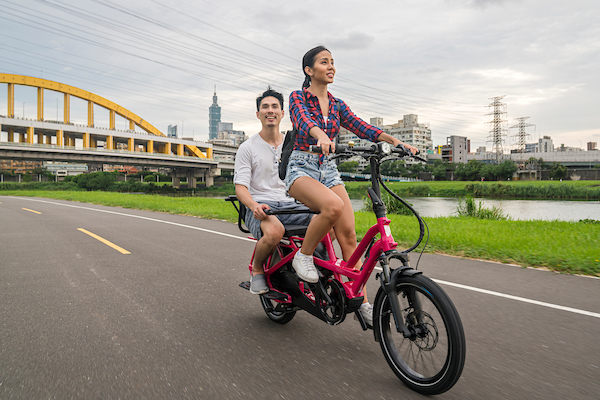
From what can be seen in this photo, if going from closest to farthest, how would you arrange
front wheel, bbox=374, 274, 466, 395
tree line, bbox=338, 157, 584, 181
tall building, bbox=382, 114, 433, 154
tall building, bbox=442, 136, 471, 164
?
1. front wheel, bbox=374, 274, 466, 395
2. tree line, bbox=338, 157, 584, 181
3. tall building, bbox=442, 136, 471, 164
4. tall building, bbox=382, 114, 433, 154

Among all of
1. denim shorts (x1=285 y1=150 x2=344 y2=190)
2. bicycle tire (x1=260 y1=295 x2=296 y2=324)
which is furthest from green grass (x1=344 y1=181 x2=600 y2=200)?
denim shorts (x1=285 y1=150 x2=344 y2=190)

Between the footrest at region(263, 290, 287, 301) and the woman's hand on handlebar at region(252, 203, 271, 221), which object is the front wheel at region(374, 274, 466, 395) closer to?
the footrest at region(263, 290, 287, 301)

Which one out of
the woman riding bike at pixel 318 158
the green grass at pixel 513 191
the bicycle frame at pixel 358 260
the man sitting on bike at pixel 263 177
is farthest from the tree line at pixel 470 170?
the bicycle frame at pixel 358 260

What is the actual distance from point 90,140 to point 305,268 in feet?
247

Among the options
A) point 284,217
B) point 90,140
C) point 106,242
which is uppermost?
point 90,140

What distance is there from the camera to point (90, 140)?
68.2 m

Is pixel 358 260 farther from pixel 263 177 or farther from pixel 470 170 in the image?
pixel 470 170

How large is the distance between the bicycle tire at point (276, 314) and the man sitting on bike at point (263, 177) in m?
0.32

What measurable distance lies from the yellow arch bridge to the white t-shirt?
173ft

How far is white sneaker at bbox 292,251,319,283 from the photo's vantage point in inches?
113

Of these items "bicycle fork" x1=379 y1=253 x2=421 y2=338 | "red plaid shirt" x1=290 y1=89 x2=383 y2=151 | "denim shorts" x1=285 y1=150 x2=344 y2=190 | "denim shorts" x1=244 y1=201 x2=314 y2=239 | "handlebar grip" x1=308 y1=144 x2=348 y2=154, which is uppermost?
"red plaid shirt" x1=290 y1=89 x2=383 y2=151

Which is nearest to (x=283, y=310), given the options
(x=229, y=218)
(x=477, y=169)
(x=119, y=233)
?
(x=119, y=233)

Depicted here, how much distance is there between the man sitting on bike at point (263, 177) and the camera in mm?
3346

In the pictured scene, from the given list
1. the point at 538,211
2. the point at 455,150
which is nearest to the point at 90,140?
the point at 538,211
